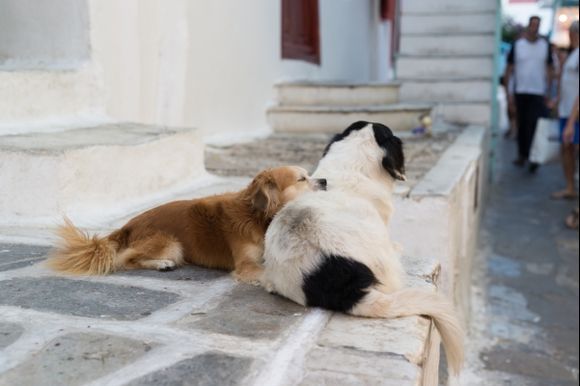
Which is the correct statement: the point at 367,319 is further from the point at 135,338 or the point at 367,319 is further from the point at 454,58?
the point at 454,58

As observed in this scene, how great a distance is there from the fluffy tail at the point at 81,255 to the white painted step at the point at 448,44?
8.31m

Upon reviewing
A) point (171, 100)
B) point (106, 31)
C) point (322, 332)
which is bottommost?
point (322, 332)

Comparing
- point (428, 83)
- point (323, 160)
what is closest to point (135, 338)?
point (323, 160)

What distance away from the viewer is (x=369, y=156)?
9.75 ft

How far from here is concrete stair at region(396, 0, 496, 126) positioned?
974 cm

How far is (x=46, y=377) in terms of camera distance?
176cm

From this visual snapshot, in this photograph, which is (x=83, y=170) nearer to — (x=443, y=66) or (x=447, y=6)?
(x=443, y=66)

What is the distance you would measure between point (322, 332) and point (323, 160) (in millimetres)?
1140

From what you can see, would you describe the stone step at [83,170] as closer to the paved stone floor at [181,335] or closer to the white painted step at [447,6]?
the paved stone floor at [181,335]

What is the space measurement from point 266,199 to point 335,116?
16.6 feet

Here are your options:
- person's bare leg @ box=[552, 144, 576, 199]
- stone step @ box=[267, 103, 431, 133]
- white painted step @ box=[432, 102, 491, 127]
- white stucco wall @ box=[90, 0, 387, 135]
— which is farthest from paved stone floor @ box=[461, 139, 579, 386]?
white stucco wall @ box=[90, 0, 387, 135]

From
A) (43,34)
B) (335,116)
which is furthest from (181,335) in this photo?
(335,116)

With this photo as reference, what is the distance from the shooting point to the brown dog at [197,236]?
266cm

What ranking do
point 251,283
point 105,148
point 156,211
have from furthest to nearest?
1. point 105,148
2. point 156,211
3. point 251,283
